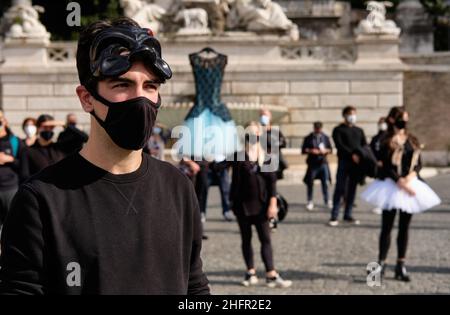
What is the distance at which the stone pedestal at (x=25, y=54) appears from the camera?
26203 mm

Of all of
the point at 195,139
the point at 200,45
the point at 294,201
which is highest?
the point at 200,45

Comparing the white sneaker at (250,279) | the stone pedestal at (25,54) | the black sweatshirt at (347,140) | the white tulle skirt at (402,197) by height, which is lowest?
the white sneaker at (250,279)

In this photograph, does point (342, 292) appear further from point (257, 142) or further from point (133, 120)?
point (133, 120)

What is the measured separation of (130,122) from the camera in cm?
300

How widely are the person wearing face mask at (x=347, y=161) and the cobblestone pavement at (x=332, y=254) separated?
404 millimetres

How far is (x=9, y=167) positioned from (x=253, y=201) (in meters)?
3.10

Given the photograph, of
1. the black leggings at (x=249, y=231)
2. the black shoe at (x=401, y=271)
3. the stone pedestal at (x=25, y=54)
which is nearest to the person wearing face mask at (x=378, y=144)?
the black shoe at (x=401, y=271)

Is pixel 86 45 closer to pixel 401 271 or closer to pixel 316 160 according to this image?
pixel 401 271

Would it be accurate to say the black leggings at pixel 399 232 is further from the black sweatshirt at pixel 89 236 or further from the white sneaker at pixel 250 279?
the black sweatshirt at pixel 89 236

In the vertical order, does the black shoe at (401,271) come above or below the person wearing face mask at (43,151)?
below

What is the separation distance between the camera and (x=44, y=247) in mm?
3000

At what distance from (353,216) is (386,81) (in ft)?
38.8

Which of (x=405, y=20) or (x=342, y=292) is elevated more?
(x=405, y=20)

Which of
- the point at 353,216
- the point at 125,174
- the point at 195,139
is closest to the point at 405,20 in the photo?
the point at 195,139
